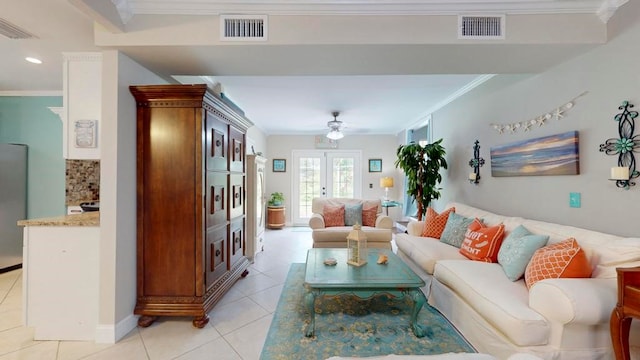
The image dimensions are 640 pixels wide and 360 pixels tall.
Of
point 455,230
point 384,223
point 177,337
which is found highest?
point 455,230

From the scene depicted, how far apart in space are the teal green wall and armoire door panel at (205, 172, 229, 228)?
285 cm

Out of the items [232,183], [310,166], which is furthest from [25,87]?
[310,166]

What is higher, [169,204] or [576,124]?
[576,124]

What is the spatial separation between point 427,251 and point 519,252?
0.84 metres

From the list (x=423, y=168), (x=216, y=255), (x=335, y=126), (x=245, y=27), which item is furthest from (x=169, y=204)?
(x=423, y=168)

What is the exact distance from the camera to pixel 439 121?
4.57 metres

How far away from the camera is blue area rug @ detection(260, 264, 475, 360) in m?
1.86

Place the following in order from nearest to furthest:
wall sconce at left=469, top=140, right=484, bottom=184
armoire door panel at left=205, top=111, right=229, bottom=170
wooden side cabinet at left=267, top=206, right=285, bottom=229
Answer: armoire door panel at left=205, top=111, right=229, bottom=170 < wall sconce at left=469, top=140, right=484, bottom=184 < wooden side cabinet at left=267, top=206, right=285, bottom=229

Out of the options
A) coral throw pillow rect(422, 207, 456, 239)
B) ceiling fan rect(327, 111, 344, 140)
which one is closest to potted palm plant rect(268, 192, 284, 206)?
ceiling fan rect(327, 111, 344, 140)

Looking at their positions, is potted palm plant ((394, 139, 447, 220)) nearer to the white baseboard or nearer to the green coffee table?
the green coffee table

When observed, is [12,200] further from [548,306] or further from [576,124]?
[576,124]

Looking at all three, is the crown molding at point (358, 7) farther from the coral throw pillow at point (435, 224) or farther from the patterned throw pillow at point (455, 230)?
the coral throw pillow at point (435, 224)

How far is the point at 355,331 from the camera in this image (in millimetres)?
2092

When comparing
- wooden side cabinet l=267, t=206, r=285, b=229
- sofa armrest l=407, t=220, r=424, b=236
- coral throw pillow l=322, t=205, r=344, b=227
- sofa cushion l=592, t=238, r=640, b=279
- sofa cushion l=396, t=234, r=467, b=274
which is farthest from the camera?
wooden side cabinet l=267, t=206, r=285, b=229
